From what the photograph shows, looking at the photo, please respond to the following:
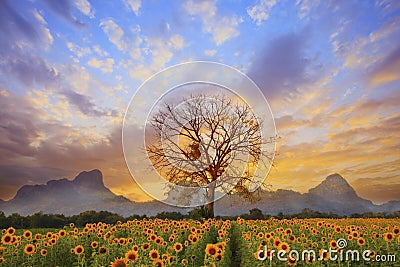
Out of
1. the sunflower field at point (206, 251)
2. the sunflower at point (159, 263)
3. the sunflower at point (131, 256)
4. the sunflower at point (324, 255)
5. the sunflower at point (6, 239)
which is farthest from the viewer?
the sunflower at point (6, 239)

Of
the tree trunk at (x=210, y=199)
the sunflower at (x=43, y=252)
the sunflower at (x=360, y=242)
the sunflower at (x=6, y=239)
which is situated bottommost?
the sunflower at (x=43, y=252)

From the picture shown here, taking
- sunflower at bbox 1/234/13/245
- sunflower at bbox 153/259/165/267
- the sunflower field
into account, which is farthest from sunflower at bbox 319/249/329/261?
sunflower at bbox 1/234/13/245

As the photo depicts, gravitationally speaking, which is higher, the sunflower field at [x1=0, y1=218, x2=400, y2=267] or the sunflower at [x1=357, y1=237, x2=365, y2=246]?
the sunflower at [x1=357, y1=237, x2=365, y2=246]

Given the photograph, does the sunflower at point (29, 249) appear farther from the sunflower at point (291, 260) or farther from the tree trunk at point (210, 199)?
the tree trunk at point (210, 199)

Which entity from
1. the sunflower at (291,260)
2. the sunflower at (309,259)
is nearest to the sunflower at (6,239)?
the sunflower at (291,260)

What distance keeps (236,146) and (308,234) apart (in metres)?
18.3

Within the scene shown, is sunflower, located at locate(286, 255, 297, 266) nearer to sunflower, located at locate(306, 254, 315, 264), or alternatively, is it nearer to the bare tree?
sunflower, located at locate(306, 254, 315, 264)

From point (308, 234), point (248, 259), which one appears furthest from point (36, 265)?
point (308, 234)

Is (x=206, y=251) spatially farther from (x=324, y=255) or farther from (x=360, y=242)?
(x=360, y=242)

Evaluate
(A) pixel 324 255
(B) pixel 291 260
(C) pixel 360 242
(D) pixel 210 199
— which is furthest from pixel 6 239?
(D) pixel 210 199

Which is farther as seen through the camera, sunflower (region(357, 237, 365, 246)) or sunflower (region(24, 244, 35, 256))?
sunflower (region(24, 244, 35, 256))

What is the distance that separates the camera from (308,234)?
13.0 meters

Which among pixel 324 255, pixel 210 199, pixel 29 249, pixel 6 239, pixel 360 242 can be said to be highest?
pixel 210 199

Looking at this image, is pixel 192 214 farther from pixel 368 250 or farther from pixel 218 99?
pixel 368 250
